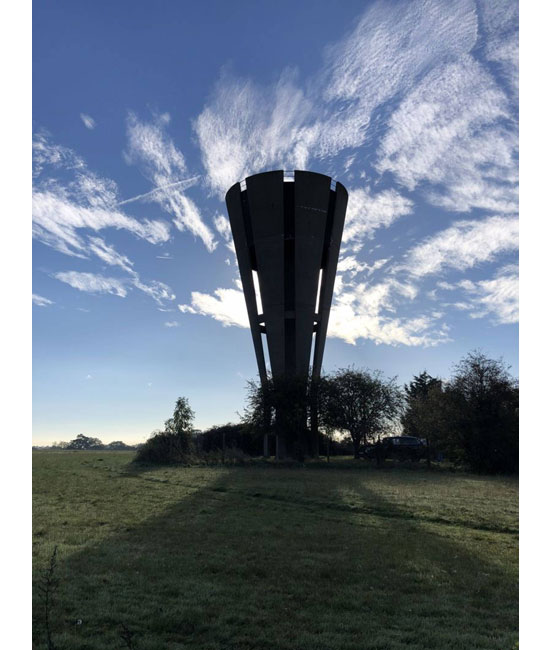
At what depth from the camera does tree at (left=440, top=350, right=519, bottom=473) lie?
2280 cm

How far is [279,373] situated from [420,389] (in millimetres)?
34331

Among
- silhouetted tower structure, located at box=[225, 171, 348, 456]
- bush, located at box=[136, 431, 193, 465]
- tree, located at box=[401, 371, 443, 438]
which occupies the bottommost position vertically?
bush, located at box=[136, 431, 193, 465]

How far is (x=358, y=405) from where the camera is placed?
29031mm

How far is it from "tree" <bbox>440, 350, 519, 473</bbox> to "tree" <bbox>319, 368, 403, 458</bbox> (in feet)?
Result: 16.5

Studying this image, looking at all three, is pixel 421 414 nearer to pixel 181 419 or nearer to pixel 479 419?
pixel 479 419

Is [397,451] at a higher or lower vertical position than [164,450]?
higher

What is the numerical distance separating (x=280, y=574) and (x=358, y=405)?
23.9 metres

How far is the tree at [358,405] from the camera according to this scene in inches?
1129

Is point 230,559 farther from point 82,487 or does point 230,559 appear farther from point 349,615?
point 82,487

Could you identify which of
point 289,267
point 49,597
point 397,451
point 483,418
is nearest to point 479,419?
point 483,418

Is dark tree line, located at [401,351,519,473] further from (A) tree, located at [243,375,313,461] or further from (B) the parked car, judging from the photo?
(A) tree, located at [243,375,313,461]

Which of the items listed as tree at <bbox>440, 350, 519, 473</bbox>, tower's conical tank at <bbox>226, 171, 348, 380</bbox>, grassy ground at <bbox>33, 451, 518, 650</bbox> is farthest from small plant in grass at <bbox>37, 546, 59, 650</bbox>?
tower's conical tank at <bbox>226, 171, 348, 380</bbox>
